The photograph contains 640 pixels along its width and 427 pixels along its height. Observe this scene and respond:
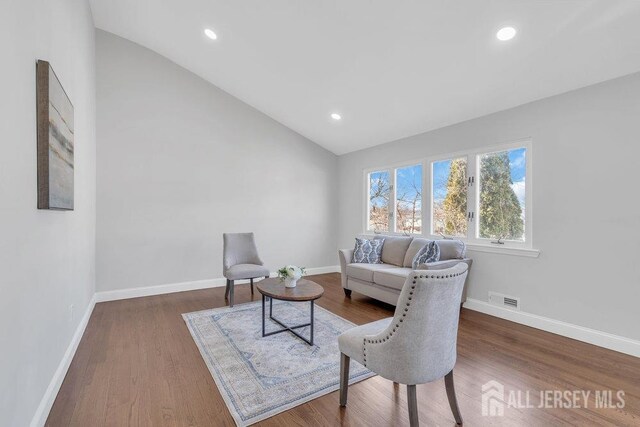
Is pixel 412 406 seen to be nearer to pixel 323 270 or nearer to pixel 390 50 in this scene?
pixel 390 50

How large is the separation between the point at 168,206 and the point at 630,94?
216 inches

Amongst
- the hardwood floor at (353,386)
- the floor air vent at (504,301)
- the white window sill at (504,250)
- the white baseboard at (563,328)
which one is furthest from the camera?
the floor air vent at (504,301)

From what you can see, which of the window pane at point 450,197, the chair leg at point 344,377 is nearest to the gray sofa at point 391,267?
the window pane at point 450,197

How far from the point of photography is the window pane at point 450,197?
4.04m

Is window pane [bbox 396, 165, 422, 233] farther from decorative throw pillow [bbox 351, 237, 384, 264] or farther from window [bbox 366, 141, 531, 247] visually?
decorative throw pillow [bbox 351, 237, 384, 264]

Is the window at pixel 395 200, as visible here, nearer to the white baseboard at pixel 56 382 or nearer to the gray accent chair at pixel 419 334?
the gray accent chair at pixel 419 334

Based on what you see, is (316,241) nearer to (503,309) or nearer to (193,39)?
Answer: (503,309)

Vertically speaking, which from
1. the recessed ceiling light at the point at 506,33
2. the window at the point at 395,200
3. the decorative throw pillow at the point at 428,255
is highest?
the recessed ceiling light at the point at 506,33

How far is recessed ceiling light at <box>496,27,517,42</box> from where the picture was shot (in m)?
2.48

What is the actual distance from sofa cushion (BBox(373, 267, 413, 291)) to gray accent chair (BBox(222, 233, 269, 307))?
1508 mm

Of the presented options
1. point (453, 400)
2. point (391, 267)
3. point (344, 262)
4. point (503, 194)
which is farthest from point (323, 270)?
point (453, 400)

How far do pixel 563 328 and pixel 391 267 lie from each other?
1897 millimetres

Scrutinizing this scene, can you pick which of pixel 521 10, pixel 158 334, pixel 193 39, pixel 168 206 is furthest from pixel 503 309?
pixel 193 39

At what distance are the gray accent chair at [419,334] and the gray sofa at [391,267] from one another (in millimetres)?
1571
